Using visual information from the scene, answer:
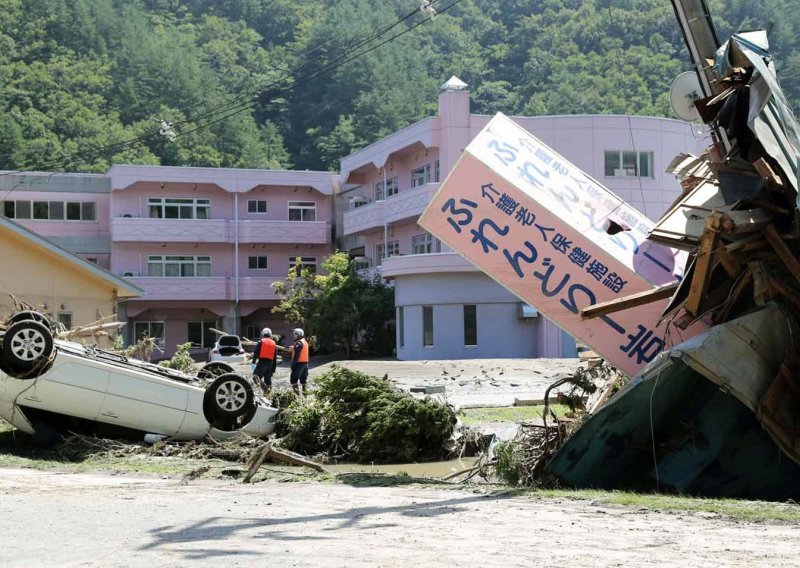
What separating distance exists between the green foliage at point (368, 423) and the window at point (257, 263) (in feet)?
153

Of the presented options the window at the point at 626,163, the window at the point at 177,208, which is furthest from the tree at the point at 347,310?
the window at the point at 626,163

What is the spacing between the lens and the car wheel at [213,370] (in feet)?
57.3

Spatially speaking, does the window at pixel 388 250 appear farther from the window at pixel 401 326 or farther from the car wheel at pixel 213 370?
the car wheel at pixel 213 370

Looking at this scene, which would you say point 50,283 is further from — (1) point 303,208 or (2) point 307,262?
(2) point 307,262

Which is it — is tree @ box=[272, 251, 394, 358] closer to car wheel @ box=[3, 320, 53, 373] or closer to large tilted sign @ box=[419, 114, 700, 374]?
car wheel @ box=[3, 320, 53, 373]

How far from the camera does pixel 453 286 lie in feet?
155

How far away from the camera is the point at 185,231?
60.7 meters

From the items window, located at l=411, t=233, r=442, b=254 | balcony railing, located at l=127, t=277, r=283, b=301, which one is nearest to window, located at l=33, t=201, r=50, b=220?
balcony railing, located at l=127, t=277, r=283, b=301

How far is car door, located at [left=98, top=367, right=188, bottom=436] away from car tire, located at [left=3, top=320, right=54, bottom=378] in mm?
1100

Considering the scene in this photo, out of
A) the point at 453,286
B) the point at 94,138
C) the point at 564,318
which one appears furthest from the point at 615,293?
the point at 94,138

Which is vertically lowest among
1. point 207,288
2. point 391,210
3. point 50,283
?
point 50,283

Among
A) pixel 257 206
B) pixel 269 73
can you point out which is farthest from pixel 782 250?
pixel 269 73

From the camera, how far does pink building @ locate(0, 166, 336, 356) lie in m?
60.4

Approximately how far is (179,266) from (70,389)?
154 ft
